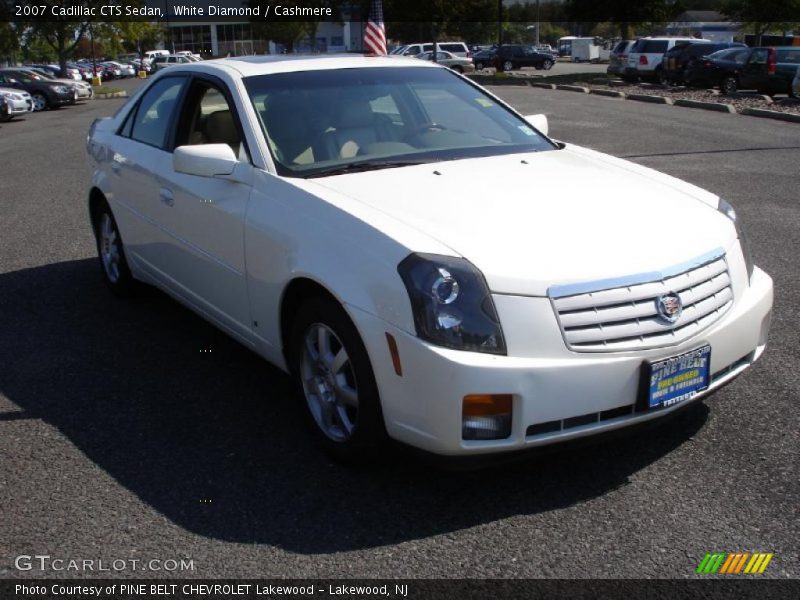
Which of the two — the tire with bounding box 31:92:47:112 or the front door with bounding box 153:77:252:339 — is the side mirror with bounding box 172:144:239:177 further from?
the tire with bounding box 31:92:47:112

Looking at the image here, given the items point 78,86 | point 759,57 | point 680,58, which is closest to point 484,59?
point 680,58

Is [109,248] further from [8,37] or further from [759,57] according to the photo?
[8,37]

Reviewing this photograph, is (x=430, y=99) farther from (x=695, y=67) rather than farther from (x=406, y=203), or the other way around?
(x=695, y=67)

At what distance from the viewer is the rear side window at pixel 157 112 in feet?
17.4

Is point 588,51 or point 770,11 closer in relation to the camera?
point 770,11

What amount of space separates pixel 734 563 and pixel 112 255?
15.0ft

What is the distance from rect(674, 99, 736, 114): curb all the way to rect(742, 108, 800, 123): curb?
452mm

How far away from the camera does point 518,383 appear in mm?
3082

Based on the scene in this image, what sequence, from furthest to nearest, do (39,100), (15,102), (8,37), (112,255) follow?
(8,37) < (39,100) < (15,102) < (112,255)

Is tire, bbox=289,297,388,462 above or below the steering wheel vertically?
below

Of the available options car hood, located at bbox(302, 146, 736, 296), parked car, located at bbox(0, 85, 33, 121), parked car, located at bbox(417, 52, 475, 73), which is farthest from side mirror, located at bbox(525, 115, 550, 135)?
parked car, located at bbox(417, 52, 475, 73)

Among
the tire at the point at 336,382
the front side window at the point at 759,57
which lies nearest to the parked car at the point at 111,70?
the front side window at the point at 759,57

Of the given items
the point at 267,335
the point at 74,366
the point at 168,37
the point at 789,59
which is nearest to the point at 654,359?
the point at 267,335

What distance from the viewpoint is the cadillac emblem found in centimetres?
329
